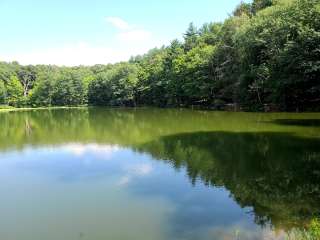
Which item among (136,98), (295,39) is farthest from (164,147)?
(136,98)

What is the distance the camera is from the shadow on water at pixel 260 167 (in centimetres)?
914

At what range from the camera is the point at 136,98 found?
264 ft

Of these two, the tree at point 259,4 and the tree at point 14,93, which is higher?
the tree at point 259,4

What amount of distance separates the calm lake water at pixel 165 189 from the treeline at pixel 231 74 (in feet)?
44.0

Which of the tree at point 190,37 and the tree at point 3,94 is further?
the tree at point 3,94

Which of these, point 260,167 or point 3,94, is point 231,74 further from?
point 3,94

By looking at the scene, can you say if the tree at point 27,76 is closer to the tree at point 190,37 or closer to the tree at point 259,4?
the tree at point 190,37

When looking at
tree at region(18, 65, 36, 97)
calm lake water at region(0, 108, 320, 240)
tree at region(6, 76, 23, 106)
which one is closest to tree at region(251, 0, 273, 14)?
calm lake water at region(0, 108, 320, 240)

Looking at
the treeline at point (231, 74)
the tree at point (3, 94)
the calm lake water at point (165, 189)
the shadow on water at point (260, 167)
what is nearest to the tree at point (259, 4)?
the treeline at point (231, 74)

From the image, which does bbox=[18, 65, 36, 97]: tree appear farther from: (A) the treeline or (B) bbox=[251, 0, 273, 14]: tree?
(B) bbox=[251, 0, 273, 14]: tree

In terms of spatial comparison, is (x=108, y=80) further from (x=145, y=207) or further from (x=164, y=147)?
(x=145, y=207)

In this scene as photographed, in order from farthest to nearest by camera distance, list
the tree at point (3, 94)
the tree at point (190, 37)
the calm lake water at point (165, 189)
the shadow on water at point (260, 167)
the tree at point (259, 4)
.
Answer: the tree at point (3, 94), the tree at point (190, 37), the tree at point (259, 4), the shadow on water at point (260, 167), the calm lake water at point (165, 189)

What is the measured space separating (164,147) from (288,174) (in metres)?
8.27

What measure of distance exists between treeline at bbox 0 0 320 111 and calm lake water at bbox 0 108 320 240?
13.4 meters
